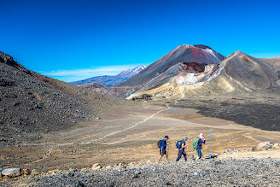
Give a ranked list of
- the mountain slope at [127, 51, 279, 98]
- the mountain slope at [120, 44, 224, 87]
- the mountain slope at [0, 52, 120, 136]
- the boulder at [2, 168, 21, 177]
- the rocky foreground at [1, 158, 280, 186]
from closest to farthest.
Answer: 1. the rocky foreground at [1, 158, 280, 186]
2. the boulder at [2, 168, 21, 177]
3. the mountain slope at [0, 52, 120, 136]
4. the mountain slope at [127, 51, 279, 98]
5. the mountain slope at [120, 44, 224, 87]

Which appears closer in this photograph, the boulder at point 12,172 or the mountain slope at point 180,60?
the boulder at point 12,172

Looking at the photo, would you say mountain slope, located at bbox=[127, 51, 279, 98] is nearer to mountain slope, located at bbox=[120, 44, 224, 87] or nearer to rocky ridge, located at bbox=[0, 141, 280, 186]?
mountain slope, located at bbox=[120, 44, 224, 87]

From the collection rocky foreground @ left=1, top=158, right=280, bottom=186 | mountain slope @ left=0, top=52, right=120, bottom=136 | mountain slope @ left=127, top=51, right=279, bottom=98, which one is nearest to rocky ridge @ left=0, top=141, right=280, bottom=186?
rocky foreground @ left=1, top=158, right=280, bottom=186

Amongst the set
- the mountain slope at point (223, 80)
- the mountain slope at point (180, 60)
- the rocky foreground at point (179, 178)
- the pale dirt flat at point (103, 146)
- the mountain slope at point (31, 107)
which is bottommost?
the pale dirt flat at point (103, 146)

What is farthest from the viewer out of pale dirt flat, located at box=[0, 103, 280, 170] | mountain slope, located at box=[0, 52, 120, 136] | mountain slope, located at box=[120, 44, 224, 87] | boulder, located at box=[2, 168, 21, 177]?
mountain slope, located at box=[120, 44, 224, 87]

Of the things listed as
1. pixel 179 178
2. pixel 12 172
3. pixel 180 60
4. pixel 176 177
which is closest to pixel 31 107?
pixel 12 172

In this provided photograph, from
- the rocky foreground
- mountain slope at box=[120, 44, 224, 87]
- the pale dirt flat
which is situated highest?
mountain slope at box=[120, 44, 224, 87]

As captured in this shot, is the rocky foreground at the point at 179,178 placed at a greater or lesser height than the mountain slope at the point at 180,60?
lesser

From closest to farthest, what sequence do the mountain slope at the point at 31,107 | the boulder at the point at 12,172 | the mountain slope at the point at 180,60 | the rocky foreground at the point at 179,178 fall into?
the rocky foreground at the point at 179,178
the boulder at the point at 12,172
the mountain slope at the point at 31,107
the mountain slope at the point at 180,60

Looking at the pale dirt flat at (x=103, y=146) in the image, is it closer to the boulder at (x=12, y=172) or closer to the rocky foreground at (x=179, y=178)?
the boulder at (x=12, y=172)

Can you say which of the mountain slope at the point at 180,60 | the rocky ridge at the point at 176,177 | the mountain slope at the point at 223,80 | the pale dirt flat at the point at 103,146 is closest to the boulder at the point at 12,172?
the rocky ridge at the point at 176,177

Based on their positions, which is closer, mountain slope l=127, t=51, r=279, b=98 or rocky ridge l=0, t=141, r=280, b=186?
rocky ridge l=0, t=141, r=280, b=186

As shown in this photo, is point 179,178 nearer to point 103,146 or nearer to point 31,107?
point 103,146

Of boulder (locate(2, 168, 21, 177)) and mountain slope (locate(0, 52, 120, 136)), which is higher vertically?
mountain slope (locate(0, 52, 120, 136))
